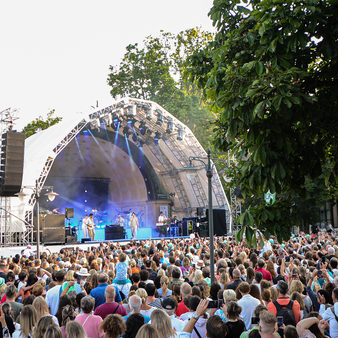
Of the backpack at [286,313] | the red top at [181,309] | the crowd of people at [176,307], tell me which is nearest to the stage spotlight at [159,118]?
the crowd of people at [176,307]

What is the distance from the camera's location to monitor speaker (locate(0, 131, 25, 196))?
705 inches

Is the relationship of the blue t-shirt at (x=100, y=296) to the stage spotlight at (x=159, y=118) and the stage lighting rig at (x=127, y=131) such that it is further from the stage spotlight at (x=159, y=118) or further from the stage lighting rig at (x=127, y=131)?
the stage lighting rig at (x=127, y=131)

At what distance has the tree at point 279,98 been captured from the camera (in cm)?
407

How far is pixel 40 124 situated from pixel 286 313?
4539 centimetres

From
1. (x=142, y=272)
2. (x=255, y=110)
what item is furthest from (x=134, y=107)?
(x=255, y=110)

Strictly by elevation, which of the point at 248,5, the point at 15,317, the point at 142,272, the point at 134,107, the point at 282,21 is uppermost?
the point at 134,107

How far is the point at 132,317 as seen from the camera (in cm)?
493

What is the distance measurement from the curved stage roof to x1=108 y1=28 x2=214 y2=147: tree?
13031 millimetres

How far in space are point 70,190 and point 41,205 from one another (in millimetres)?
2590

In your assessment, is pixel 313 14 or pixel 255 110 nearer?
pixel 255 110

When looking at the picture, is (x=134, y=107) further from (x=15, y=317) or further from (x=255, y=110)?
(x=255, y=110)

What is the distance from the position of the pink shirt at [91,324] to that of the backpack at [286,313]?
2309 millimetres

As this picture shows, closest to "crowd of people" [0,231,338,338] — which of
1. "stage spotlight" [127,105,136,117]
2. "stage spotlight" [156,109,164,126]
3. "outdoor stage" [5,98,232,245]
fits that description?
"outdoor stage" [5,98,232,245]

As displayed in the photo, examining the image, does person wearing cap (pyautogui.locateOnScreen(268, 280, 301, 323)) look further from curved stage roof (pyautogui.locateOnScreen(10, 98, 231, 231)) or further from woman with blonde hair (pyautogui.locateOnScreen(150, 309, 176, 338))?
curved stage roof (pyautogui.locateOnScreen(10, 98, 231, 231))
